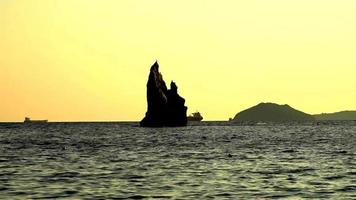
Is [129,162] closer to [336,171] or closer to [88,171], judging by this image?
[88,171]

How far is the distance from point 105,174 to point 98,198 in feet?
39.5

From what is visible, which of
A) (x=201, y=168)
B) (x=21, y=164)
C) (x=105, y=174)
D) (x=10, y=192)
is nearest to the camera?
(x=10, y=192)

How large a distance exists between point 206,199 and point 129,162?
2436cm

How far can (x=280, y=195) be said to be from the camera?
3353cm

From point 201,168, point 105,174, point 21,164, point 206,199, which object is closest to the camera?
point 206,199

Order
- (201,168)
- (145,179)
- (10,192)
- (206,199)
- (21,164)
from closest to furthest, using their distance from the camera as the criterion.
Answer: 1. (206,199)
2. (10,192)
3. (145,179)
4. (201,168)
5. (21,164)

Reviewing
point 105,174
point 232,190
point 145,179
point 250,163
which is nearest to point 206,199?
point 232,190

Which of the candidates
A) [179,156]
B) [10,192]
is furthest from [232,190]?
[179,156]

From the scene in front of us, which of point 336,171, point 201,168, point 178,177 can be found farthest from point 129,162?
point 336,171

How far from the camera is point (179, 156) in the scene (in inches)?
2511

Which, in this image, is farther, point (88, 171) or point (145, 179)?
point (88, 171)

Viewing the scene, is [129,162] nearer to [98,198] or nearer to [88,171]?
[88,171]

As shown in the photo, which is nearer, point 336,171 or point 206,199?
point 206,199

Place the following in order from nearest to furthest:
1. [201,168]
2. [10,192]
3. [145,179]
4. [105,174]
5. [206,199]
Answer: [206,199], [10,192], [145,179], [105,174], [201,168]
